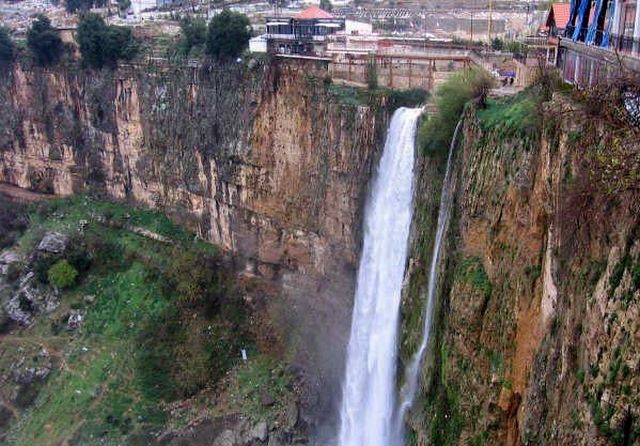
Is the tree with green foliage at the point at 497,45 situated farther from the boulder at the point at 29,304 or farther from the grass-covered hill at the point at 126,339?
the boulder at the point at 29,304

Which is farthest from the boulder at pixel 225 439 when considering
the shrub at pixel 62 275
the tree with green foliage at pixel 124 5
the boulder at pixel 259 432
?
the tree with green foliage at pixel 124 5

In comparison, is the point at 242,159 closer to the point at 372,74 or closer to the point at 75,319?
the point at 372,74

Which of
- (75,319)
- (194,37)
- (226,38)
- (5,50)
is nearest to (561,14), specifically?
(226,38)

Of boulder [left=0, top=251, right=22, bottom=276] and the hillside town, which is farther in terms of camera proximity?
boulder [left=0, top=251, right=22, bottom=276]

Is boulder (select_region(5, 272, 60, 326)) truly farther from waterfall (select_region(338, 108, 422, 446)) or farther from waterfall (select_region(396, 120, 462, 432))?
waterfall (select_region(396, 120, 462, 432))

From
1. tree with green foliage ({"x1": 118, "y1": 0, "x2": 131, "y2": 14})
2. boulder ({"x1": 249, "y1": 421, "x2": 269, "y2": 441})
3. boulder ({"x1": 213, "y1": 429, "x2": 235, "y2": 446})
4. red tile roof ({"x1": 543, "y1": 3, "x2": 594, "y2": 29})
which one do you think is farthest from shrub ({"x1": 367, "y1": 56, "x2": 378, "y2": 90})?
tree with green foliage ({"x1": 118, "y1": 0, "x2": 131, "y2": 14})

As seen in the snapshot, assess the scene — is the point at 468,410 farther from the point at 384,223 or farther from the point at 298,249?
the point at 298,249

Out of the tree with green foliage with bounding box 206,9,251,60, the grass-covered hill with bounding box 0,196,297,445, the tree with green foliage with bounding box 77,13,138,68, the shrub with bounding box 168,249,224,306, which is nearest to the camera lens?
the grass-covered hill with bounding box 0,196,297,445
